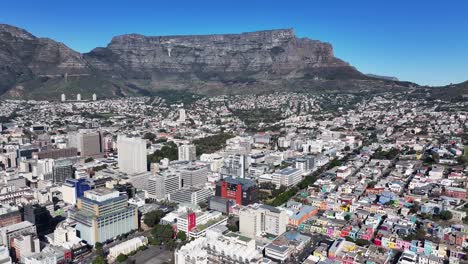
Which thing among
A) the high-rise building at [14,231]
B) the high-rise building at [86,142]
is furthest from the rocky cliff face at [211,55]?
the high-rise building at [14,231]

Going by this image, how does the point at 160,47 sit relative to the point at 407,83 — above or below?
above

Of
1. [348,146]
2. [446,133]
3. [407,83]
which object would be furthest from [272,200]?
[407,83]

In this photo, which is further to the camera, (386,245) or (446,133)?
(446,133)

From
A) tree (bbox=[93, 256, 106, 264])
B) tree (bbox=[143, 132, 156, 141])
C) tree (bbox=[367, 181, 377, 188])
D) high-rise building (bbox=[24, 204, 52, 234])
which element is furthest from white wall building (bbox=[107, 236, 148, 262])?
tree (bbox=[143, 132, 156, 141])

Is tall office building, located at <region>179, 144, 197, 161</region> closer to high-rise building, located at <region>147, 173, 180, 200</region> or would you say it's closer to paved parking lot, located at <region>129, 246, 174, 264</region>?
high-rise building, located at <region>147, 173, 180, 200</region>

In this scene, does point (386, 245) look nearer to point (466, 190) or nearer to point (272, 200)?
point (272, 200)

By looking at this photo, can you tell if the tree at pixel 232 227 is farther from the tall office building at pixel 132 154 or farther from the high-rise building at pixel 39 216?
the tall office building at pixel 132 154
